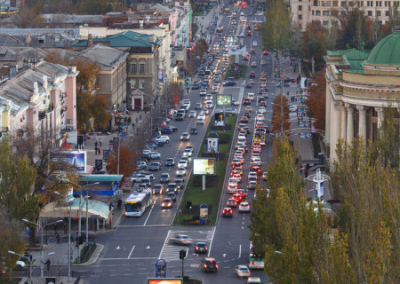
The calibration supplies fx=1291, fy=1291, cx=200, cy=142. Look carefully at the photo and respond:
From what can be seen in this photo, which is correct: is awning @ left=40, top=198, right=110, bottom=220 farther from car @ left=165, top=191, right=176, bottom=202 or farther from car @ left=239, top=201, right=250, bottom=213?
car @ left=239, top=201, right=250, bottom=213

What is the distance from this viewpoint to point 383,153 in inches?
3467

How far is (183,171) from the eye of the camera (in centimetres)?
12038

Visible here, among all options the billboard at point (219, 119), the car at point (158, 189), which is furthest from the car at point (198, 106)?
the car at point (158, 189)

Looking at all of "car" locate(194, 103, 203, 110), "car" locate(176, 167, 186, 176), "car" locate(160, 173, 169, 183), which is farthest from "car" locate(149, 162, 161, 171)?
"car" locate(194, 103, 203, 110)

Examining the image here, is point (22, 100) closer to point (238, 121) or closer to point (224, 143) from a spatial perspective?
point (224, 143)

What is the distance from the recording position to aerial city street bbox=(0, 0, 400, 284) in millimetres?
69375

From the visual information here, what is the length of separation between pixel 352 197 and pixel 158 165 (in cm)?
5028

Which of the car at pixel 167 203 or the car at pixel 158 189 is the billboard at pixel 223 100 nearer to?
the car at pixel 158 189

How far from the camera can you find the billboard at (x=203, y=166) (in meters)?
115

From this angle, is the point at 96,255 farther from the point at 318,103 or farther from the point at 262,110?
the point at 262,110

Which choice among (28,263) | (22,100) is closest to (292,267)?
(28,263)

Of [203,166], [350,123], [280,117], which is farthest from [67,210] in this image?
[280,117]

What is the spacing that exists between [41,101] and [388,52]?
32259 mm

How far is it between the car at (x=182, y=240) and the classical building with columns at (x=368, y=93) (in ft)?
66.5
